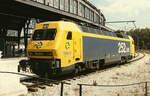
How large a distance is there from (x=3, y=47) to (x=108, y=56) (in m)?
16.1

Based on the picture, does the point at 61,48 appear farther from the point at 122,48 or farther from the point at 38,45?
the point at 122,48

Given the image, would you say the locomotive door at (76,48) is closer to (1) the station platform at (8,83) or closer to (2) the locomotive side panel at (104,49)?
(2) the locomotive side panel at (104,49)

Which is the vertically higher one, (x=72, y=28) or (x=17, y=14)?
(x=17, y=14)

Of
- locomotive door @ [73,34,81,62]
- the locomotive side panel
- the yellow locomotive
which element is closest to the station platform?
the yellow locomotive

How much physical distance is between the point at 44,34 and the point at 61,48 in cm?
153

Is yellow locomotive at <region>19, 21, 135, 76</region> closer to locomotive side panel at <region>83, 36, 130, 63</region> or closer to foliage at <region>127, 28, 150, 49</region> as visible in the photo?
locomotive side panel at <region>83, 36, 130, 63</region>

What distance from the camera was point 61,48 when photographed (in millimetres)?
10188

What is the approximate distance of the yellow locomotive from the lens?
10055 mm

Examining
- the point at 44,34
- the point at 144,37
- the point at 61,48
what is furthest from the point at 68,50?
the point at 144,37

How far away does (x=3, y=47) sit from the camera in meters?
25.3

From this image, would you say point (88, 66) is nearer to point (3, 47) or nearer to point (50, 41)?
point (50, 41)

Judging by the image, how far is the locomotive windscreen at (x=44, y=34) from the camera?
10.5m

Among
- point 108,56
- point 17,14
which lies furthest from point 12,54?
point 108,56

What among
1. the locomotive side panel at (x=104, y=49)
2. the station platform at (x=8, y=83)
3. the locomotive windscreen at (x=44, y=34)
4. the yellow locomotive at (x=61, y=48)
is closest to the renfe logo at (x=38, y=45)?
the yellow locomotive at (x=61, y=48)
